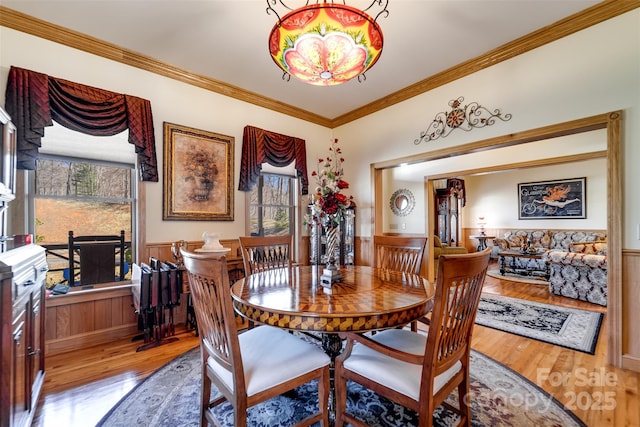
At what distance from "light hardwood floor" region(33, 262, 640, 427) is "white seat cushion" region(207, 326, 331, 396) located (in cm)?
109

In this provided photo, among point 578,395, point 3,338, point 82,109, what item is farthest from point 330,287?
point 82,109

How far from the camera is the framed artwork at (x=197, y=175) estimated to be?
3082 millimetres

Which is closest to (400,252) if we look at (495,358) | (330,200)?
(330,200)

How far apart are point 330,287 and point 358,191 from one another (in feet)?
9.84

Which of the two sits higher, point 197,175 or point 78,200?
point 197,175

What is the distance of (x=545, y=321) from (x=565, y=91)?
8.38 feet

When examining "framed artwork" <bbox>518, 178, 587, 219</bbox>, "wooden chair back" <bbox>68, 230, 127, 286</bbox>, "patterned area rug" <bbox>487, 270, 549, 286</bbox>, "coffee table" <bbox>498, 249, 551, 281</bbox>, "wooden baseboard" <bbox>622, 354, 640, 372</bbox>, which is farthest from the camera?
"framed artwork" <bbox>518, 178, 587, 219</bbox>

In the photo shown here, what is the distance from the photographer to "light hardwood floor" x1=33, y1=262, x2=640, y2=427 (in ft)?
5.47

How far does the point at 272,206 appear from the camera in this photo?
13.8 ft

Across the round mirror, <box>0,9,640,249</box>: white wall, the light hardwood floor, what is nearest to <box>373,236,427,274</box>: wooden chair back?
the light hardwood floor

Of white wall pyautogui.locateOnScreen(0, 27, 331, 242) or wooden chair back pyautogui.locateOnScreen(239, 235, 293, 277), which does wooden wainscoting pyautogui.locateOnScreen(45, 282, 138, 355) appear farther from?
wooden chair back pyautogui.locateOnScreen(239, 235, 293, 277)

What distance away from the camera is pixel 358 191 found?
14.8 ft

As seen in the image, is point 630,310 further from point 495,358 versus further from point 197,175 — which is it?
point 197,175

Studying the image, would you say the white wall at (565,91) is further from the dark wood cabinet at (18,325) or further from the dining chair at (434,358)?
the dark wood cabinet at (18,325)
